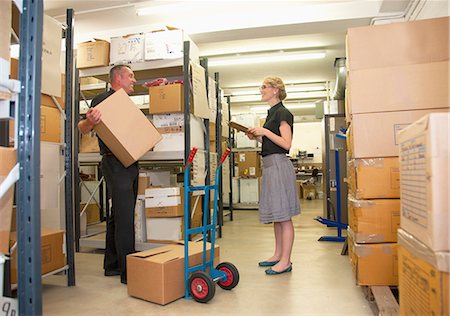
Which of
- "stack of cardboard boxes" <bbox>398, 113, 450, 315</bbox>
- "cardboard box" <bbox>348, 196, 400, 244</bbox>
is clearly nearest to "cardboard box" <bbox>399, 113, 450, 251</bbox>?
"stack of cardboard boxes" <bbox>398, 113, 450, 315</bbox>

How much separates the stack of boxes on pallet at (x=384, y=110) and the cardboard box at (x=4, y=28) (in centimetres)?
188

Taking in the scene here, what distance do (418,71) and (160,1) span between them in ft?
9.40

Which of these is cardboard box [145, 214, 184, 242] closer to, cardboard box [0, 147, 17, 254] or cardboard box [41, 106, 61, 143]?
cardboard box [41, 106, 61, 143]

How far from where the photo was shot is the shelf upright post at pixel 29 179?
120 cm

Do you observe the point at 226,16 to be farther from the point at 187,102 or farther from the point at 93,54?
the point at 93,54

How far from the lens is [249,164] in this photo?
772 cm

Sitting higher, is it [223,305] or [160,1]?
[160,1]

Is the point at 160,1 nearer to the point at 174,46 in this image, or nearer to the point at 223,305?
the point at 174,46

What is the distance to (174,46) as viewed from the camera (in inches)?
140

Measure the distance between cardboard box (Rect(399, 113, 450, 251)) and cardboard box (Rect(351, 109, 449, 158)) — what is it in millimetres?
930

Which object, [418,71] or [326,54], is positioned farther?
[326,54]

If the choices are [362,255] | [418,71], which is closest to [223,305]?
[362,255]

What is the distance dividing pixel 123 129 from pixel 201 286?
116 cm

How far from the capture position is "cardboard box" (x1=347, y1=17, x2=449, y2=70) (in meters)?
2.18
